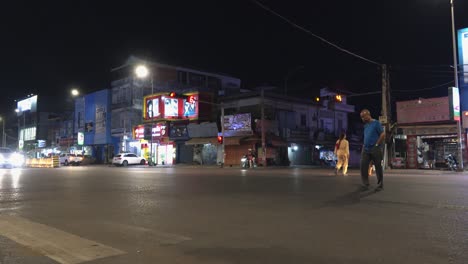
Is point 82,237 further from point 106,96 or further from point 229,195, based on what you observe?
point 106,96

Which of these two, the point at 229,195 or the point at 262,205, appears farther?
the point at 229,195

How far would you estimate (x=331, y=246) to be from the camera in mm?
5316

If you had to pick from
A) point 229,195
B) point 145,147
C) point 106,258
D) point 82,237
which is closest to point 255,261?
point 106,258

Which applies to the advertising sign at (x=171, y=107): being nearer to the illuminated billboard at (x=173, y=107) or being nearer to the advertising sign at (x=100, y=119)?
the illuminated billboard at (x=173, y=107)

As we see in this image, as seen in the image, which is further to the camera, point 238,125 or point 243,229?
point 238,125

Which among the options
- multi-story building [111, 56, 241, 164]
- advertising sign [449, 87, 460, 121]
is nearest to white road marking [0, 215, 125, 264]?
advertising sign [449, 87, 460, 121]

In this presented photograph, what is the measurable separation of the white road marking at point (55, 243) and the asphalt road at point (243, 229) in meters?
0.01

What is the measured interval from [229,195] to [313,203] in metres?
2.74

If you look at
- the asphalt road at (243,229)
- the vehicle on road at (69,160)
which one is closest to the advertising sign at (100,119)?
the vehicle on road at (69,160)

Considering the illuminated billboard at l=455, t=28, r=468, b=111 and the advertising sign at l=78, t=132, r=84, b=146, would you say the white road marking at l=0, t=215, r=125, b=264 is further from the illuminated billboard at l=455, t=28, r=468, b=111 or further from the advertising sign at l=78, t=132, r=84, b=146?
the advertising sign at l=78, t=132, r=84, b=146

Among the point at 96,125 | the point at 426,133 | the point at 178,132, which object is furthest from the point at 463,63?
the point at 96,125

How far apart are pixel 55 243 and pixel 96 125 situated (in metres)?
59.8

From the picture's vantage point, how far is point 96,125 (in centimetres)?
6269

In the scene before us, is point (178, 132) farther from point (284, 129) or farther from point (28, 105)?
point (28, 105)
